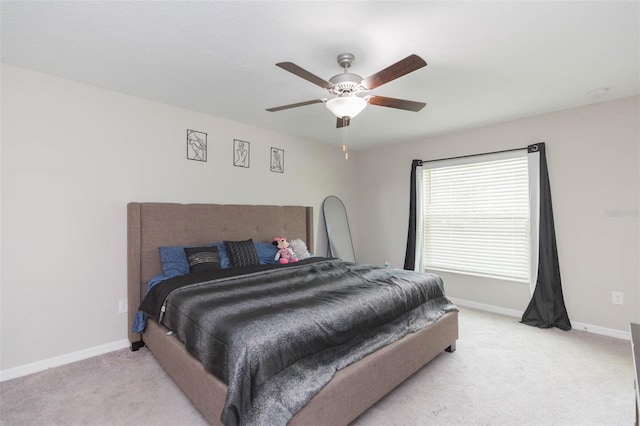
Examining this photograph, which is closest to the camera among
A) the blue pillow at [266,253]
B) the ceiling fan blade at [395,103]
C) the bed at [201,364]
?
the bed at [201,364]

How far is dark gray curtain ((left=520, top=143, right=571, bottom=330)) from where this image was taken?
3340 millimetres

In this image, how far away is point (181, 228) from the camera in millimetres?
3162

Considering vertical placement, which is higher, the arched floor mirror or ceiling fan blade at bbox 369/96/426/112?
ceiling fan blade at bbox 369/96/426/112

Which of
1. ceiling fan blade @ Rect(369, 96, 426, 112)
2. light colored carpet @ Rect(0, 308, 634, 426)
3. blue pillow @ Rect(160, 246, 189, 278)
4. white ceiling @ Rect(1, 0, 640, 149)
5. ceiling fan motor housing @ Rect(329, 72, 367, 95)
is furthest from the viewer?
blue pillow @ Rect(160, 246, 189, 278)

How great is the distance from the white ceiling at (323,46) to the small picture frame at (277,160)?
43.7 inches

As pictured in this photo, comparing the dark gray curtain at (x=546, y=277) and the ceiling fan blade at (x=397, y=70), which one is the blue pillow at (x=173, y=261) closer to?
the ceiling fan blade at (x=397, y=70)

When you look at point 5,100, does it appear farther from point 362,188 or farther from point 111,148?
point 362,188

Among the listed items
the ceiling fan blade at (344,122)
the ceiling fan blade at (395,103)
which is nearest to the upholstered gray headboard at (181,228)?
the ceiling fan blade at (344,122)

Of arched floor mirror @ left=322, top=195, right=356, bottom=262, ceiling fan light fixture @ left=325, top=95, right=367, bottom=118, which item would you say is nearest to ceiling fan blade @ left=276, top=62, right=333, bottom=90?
ceiling fan light fixture @ left=325, top=95, right=367, bottom=118

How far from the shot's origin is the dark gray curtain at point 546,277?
3.34m

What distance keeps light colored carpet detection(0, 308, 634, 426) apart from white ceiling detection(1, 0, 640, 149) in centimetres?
244

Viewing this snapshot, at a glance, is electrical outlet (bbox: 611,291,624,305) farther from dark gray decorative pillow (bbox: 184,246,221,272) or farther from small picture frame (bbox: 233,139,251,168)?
small picture frame (bbox: 233,139,251,168)

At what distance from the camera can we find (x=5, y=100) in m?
2.35

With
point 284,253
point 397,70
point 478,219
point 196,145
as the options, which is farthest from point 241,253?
point 478,219
